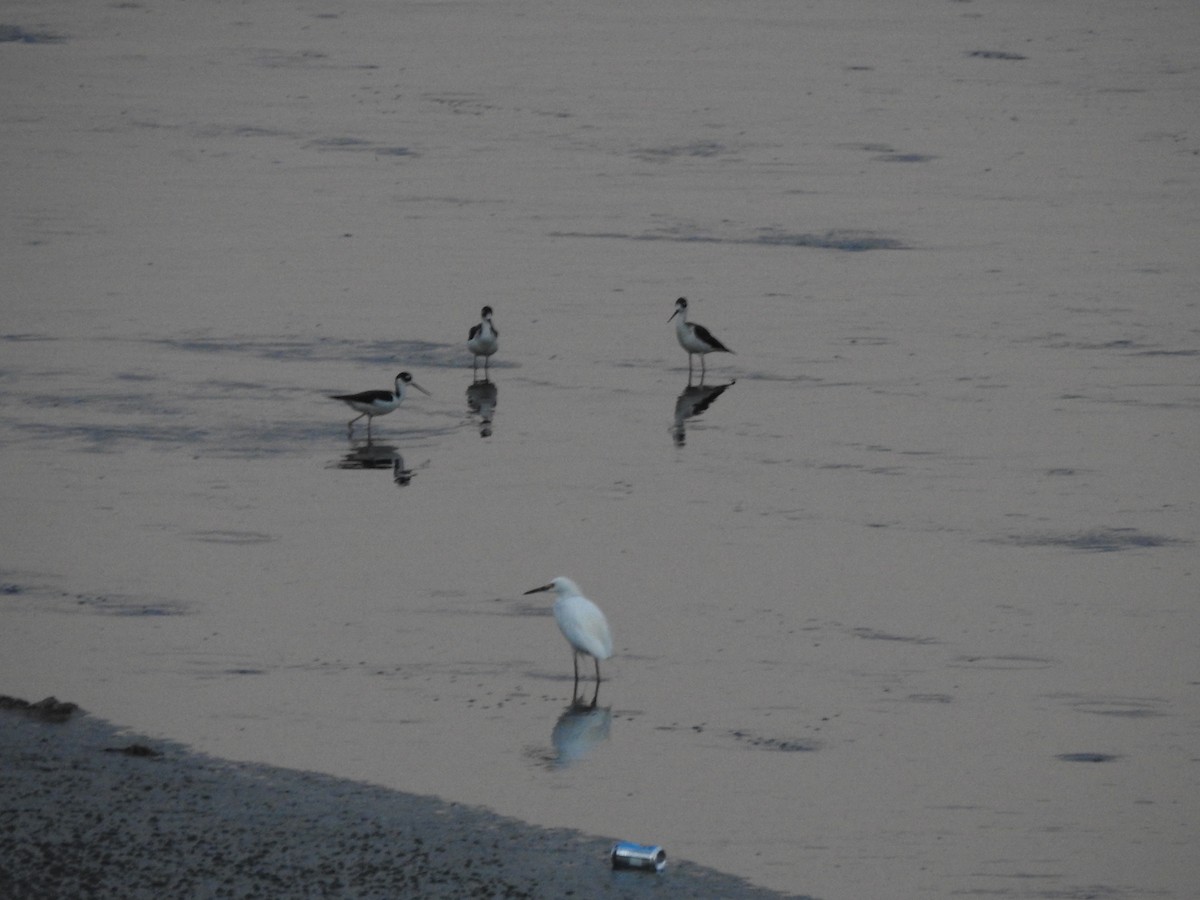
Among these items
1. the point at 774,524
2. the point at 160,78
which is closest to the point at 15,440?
the point at 774,524

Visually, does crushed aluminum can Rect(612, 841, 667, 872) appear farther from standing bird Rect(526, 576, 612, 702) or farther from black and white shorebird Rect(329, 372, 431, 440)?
black and white shorebird Rect(329, 372, 431, 440)

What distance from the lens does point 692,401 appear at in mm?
17641

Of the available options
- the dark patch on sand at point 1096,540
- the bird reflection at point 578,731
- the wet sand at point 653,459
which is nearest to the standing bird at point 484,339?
the wet sand at point 653,459

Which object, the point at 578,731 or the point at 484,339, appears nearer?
the point at 578,731

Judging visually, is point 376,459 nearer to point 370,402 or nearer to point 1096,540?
point 370,402

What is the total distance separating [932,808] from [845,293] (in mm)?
12449

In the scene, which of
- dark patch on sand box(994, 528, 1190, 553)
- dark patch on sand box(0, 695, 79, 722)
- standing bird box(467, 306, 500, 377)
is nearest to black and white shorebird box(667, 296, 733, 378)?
standing bird box(467, 306, 500, 377)

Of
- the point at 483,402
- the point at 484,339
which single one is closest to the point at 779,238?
the point at 484,339

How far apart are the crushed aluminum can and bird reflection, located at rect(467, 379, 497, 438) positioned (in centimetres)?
846

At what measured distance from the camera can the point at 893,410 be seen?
16.8 metres

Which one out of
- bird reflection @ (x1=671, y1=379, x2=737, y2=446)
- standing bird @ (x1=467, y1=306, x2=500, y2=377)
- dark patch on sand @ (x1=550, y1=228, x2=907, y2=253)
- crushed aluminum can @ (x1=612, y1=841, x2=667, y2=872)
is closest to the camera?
crushed aluminum can @ (x1=612, y1=841, x2=667, y2=872)

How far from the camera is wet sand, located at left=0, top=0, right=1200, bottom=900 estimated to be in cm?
963

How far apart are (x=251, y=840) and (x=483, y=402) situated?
31.7 feet

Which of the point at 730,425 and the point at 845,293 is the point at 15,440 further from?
the point at 845,293
